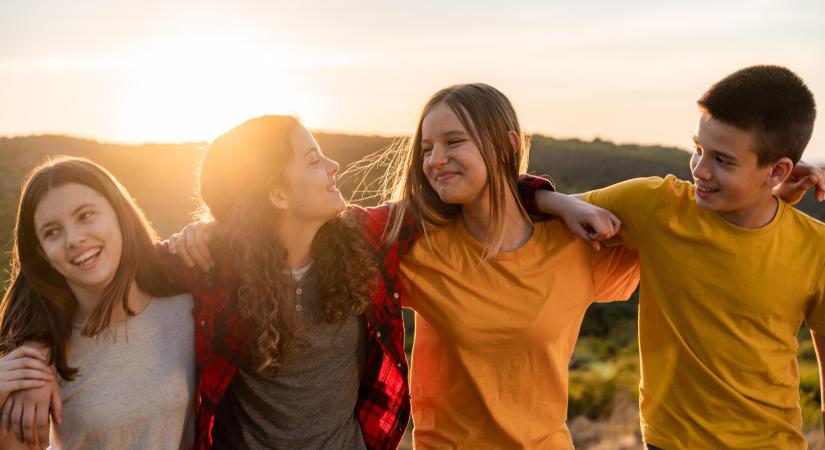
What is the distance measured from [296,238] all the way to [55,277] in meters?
0.85

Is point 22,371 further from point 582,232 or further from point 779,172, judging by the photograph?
point 779,172

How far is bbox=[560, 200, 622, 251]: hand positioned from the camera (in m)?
2.63

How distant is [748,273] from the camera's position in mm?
2498

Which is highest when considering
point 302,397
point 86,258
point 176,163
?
point 86,258

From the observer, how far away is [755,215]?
8.32ft

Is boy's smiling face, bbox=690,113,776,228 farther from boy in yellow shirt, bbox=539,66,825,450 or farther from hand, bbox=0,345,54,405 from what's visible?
hand, bbox=0,345,54,405

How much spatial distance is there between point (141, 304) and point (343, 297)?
71cm

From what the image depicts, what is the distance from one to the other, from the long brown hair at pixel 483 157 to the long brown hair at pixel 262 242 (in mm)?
273

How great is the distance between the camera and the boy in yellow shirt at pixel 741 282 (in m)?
2.46

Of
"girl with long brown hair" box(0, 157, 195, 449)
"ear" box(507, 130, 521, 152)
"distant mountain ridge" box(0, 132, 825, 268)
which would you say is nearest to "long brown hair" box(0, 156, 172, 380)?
"girl with long brown hair" box(0, 157, 195, 449)

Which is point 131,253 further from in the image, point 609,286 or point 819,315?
point 819,315

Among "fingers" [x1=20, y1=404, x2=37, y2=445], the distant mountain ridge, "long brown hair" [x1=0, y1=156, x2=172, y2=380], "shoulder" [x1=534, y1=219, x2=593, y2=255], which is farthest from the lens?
the distant mountain ridge

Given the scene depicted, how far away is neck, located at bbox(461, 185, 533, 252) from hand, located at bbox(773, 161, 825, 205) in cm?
93

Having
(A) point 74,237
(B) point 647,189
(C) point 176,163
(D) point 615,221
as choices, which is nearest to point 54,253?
(A) point 74,237
